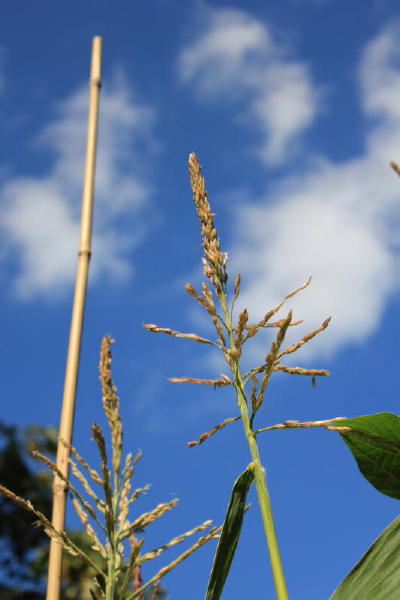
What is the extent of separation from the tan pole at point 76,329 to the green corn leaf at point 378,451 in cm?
67

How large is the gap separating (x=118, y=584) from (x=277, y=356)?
33.0 inches

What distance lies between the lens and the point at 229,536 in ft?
2.54

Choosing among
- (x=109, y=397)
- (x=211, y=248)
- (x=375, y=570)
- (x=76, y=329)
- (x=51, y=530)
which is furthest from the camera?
(x=76, y=329)

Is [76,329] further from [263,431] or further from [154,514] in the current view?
[263,431]

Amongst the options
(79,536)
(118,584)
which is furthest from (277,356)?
(79,536)

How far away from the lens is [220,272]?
2.78 ft

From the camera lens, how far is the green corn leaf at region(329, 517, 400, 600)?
2.38 ft

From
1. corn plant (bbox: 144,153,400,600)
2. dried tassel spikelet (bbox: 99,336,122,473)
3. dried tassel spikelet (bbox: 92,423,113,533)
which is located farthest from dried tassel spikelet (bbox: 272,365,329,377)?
dried tassel spikelet (bbox: 99,336,122,473)

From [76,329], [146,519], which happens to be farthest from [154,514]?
[76,329]

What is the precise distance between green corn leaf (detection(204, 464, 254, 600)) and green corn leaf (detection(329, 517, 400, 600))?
0.42 ft

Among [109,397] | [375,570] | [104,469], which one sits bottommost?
[375,570]

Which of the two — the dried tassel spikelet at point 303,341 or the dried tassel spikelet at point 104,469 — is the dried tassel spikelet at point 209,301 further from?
the dried tassel spikelet at point 104,469

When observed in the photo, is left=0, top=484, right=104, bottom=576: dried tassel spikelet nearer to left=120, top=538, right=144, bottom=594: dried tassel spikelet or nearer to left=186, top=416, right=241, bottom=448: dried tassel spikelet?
left=120, top=538, right=144, bottom=594: dried tassel spikelet

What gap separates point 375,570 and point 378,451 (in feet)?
0.60
